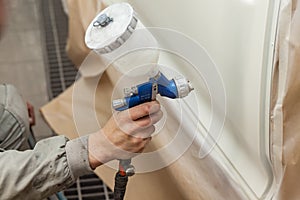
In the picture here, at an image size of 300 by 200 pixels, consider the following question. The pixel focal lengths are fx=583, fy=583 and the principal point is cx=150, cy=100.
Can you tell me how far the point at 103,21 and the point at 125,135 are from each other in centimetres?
22

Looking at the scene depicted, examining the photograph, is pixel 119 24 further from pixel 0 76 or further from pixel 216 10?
pixel 0 76

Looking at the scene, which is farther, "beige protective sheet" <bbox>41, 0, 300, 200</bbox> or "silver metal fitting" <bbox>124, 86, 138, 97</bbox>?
"silver metal fitting" <bbox>124, 86, 138, 97</bbox>

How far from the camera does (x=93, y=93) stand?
1726mm

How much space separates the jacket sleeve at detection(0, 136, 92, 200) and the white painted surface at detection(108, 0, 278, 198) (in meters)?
0.27

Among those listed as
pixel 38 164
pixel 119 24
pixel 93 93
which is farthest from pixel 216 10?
pixel 93 93

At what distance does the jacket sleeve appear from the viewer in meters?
1.00

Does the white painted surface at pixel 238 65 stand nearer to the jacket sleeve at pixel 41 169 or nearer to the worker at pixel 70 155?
the worker at pixel 70 155

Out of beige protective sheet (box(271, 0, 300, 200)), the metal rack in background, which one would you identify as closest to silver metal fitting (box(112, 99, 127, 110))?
beige protective sheet (box(271, 0, 300, 200))

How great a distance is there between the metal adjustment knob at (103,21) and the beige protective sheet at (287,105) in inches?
12.9

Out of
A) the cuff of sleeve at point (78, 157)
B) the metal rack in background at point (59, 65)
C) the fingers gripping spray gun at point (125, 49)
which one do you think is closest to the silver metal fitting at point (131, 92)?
the fingers gripping spray gun at point (125, 49)

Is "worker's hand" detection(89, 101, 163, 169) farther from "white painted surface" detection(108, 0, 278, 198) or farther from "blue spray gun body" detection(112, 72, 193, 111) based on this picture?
"white painted surface" detection(108, 0, 278, 198)

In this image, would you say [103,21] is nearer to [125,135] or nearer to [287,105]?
[125,135]

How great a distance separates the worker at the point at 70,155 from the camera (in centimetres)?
98

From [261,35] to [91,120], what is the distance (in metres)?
0.46
